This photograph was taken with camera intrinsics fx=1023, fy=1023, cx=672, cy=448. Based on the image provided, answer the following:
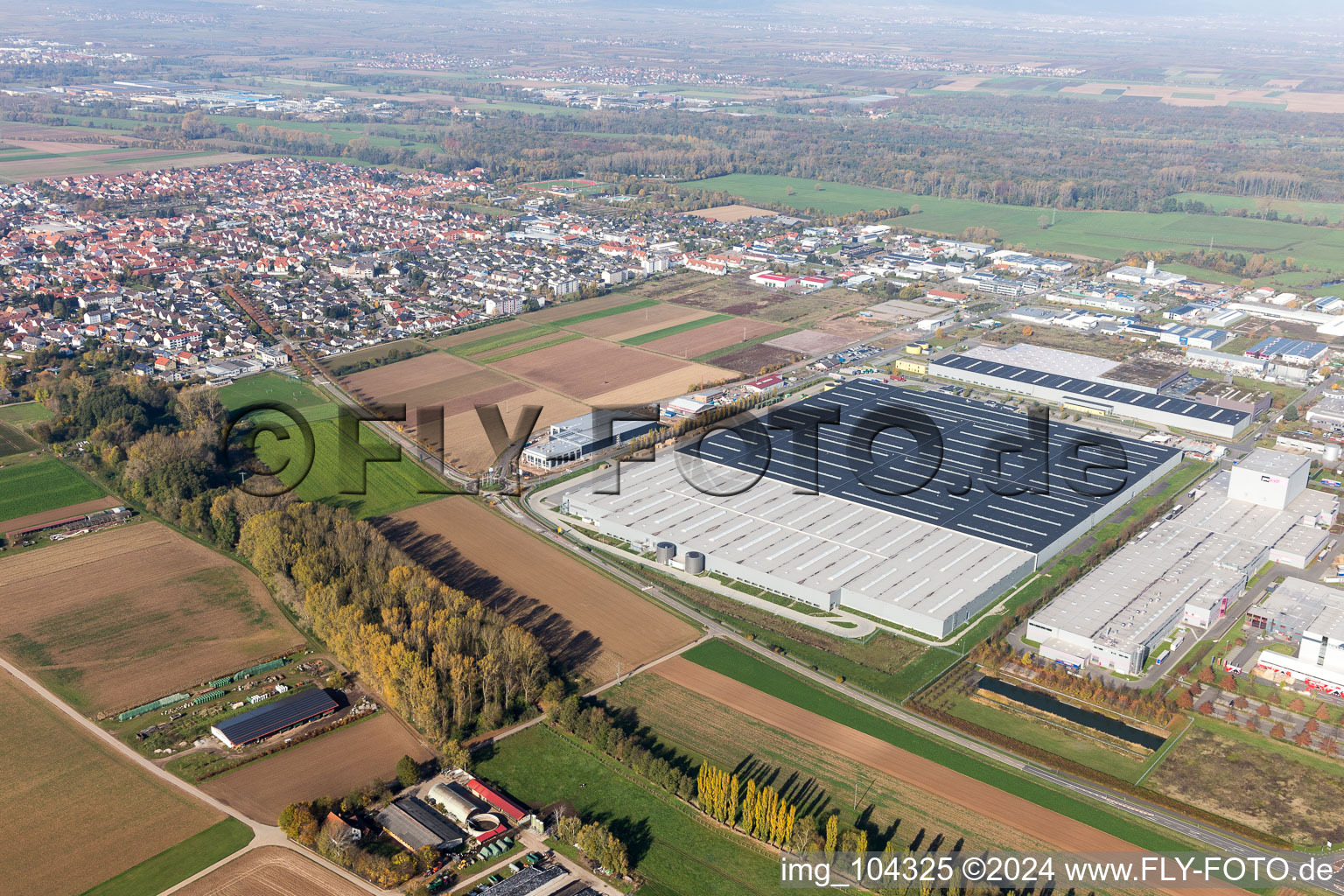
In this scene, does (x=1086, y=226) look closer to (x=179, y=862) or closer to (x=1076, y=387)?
(x=1076, y=387)

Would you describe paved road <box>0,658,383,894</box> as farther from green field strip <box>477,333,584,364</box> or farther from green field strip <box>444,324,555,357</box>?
green field strip <box>444,324,555,357</box>

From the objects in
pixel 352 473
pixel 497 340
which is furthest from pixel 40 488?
pixel 497 340

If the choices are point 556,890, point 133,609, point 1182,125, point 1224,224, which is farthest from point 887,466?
point 1182,125

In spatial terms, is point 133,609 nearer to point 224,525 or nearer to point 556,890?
point 224,525

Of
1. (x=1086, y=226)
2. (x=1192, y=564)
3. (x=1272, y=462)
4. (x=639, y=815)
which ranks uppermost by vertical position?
(x=1086, y=226)

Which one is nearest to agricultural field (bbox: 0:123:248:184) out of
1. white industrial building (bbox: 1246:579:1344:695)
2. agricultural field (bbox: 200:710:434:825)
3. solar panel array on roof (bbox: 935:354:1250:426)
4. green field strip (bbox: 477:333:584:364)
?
green field strip (bbox: 477:333:584:364)

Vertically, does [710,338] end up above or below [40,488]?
above
